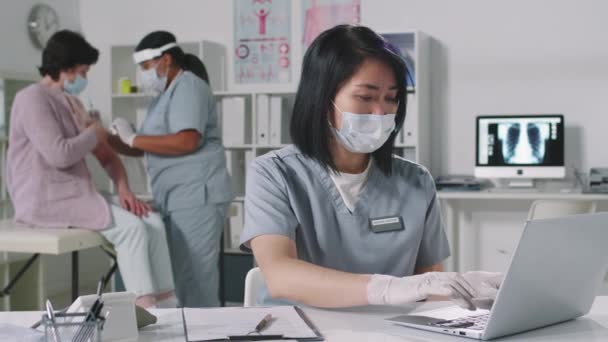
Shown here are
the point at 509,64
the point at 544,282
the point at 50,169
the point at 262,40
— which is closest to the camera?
the point at 544,282

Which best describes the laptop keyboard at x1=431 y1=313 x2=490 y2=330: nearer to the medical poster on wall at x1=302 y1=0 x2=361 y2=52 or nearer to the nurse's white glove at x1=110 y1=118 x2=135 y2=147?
the nurse's white glove at x1=110 y1=118 x2=135 y2=147

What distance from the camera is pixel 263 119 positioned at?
454 cm

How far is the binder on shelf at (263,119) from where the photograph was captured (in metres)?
4.53

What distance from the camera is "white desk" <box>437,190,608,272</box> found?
4531 millimetres

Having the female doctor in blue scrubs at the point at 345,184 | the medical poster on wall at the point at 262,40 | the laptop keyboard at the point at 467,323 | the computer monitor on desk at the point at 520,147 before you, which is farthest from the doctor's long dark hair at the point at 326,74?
the medical poster on wall at the point at 262,40

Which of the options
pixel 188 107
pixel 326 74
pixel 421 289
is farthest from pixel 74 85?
pixel 421 289

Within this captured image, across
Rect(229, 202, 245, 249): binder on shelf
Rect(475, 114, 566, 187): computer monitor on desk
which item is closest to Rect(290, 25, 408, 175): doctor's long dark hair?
Rect(475, 114, 566, 187): computer monitor on desk

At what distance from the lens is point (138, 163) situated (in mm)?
4906

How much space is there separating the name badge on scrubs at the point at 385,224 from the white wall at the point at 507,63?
3.05 metres

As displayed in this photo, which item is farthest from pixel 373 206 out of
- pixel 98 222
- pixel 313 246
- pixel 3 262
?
pixel 3 262

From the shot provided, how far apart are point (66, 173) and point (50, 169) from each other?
0.06m

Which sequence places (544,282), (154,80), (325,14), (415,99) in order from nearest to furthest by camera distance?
(544,282)
(154,80)
(415,99)
(325,14)

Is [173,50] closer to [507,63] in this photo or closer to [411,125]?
[411,125]

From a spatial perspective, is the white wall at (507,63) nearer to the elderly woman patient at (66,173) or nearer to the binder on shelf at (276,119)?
the binder on shelf at (276,119)
